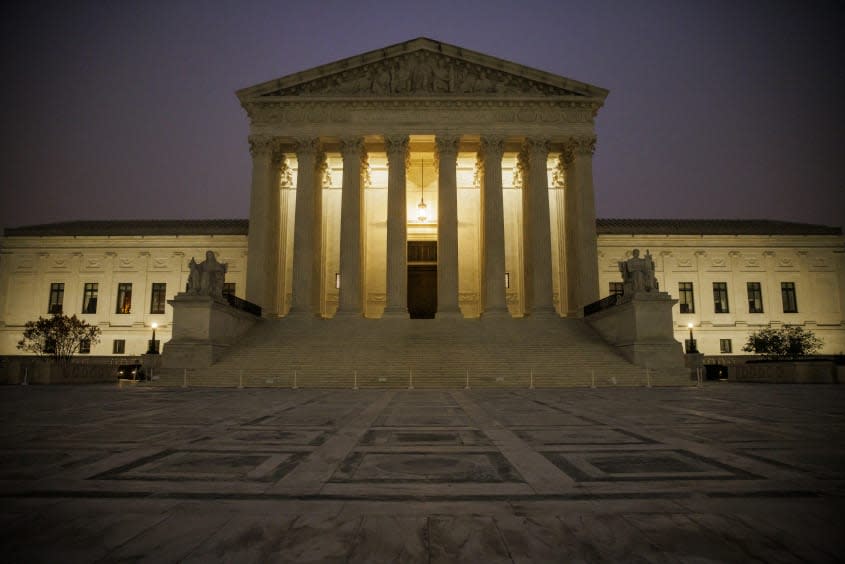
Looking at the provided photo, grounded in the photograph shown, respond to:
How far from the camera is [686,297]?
45.5m

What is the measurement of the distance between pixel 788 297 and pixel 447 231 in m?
34.0

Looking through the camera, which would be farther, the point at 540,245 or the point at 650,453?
the point at 540,245

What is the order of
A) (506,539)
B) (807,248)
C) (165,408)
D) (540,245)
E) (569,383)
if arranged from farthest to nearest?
1. (807,248)
2. (540,245)
3. (569,383)
4. (165,408)
5. (506,539)

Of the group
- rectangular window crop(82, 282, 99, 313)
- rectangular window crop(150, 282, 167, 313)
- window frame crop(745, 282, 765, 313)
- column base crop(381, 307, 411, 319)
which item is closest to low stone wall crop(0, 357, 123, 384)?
column base crop(381, 307, 411, 319)

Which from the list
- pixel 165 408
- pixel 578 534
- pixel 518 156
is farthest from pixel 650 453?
pixel 518 156

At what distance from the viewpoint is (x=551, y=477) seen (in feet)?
16.2

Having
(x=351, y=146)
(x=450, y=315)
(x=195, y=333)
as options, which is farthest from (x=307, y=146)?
(x=195, y=333)

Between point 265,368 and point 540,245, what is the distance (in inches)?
782

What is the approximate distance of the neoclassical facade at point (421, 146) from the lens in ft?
111

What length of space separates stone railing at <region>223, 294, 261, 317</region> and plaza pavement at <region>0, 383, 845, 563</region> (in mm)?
19743

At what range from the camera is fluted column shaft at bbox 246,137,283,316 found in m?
33.9

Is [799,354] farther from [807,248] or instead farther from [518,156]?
[518,156]

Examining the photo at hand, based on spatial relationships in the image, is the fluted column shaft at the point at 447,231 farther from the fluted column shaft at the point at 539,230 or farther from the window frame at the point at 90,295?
the window frame at the point at 90,295

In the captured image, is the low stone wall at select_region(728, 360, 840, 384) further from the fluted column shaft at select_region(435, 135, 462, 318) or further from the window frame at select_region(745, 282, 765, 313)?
the window frame at select_region(745, 282, 765, 313)
